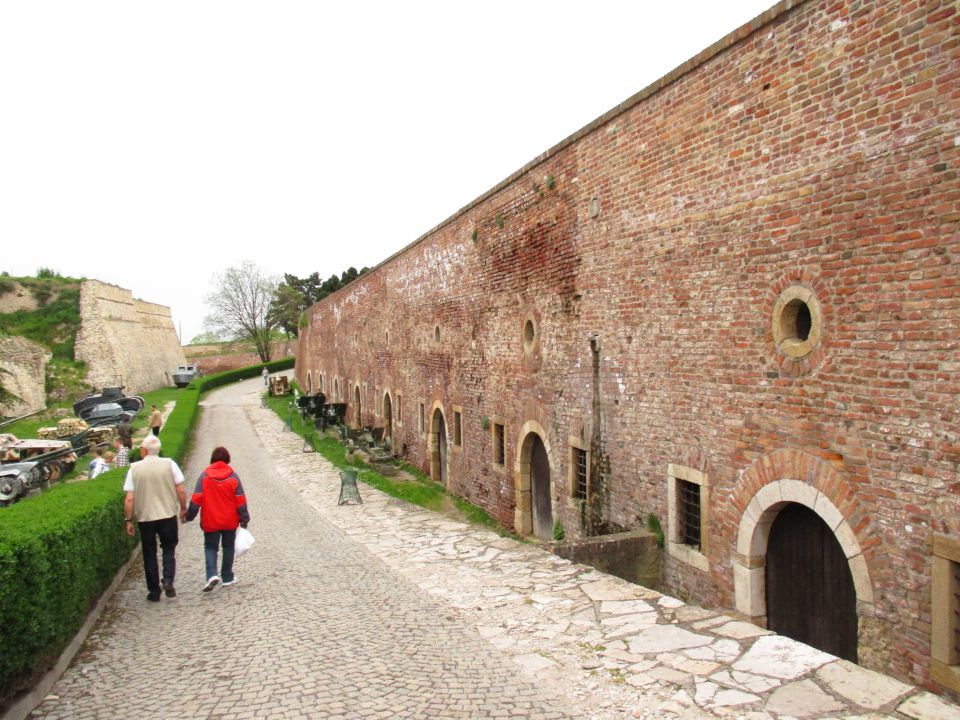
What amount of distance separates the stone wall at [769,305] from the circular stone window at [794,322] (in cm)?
2

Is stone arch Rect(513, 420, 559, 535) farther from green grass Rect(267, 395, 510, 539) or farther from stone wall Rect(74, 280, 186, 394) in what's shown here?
stone wall Rect(74, 280, 186, 394)

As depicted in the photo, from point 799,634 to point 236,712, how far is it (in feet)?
15.9

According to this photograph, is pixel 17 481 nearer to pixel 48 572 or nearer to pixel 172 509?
pixel 172 509

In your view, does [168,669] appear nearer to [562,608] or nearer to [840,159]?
[562,608]

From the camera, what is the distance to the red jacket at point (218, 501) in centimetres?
664

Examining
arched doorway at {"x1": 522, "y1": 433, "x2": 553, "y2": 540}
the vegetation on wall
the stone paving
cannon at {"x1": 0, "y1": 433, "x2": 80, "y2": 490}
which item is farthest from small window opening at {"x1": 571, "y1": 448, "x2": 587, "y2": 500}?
the vegetation on wall

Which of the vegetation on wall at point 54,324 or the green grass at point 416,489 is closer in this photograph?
the green grass at point 416,489

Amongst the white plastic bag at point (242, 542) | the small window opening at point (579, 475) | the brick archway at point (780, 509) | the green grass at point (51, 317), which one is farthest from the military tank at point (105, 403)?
the brick archway at point (780, 509)


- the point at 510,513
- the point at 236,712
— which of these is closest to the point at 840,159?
the point at 236,712

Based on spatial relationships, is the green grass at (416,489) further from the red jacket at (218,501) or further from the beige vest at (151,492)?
the beige vest at (151,492)

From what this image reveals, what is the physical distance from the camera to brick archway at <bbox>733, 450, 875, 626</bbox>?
16.7 ft

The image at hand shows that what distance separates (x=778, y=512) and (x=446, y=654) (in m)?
3.32

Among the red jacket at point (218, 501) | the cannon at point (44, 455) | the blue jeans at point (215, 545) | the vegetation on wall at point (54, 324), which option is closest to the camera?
the red jacket at point (218, 501)

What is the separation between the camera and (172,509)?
6.50 m
